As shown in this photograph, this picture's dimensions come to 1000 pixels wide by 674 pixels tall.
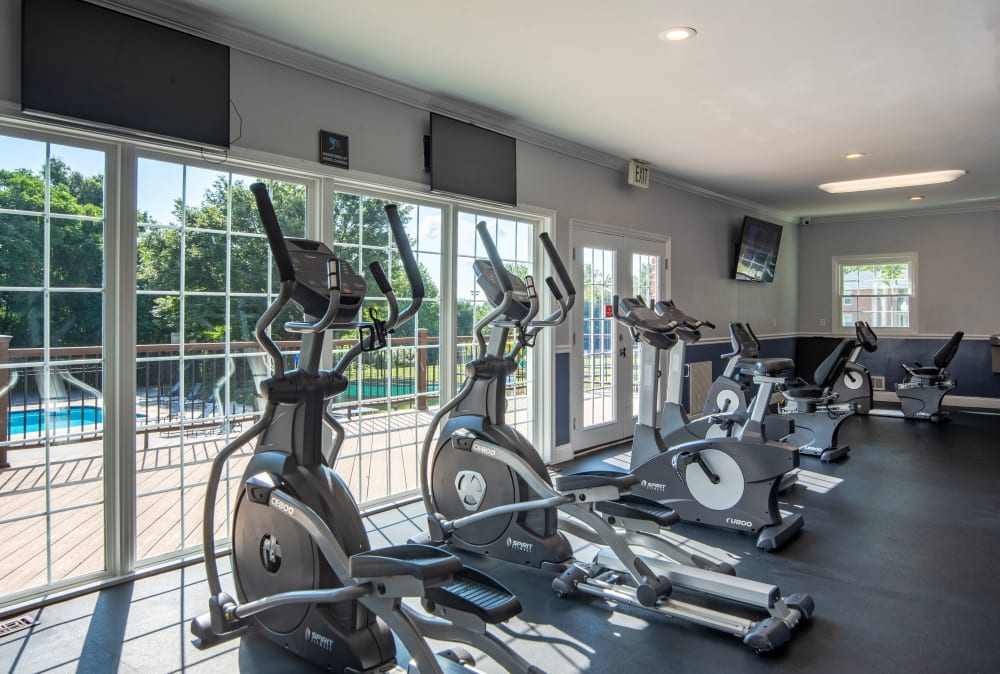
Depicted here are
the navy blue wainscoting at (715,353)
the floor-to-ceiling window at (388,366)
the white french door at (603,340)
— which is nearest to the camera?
the floor-to-ceiling window at (388,366)

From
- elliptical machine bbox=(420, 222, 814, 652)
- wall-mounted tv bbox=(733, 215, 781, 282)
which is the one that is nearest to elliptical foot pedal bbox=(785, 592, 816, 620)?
Result: elliptical machine bbox=(420, 222, 814, 652)

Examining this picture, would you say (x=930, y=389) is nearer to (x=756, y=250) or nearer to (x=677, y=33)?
(x=756, y=250)

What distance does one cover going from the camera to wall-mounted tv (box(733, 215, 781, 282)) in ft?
26.7

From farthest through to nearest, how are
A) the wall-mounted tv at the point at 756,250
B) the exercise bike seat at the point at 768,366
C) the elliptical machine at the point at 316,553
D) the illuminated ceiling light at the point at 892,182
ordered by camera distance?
the wall-mounted tv at the point at 756,250 → the illuminated ceiling light at the point at 892,182 → the exercise bike seat at the point at 768,366 → the elliptical machine at the point at 316,553

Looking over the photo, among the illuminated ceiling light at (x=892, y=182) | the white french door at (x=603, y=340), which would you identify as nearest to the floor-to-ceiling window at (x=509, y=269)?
the white french door at (x=603, y=340)

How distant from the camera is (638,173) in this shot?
A: 6.23m

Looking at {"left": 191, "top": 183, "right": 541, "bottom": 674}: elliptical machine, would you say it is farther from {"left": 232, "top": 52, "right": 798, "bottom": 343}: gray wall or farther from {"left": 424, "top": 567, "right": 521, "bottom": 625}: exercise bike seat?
{"left": 232, "top": 52, "right": 798, "bottom": 343}: gray wall

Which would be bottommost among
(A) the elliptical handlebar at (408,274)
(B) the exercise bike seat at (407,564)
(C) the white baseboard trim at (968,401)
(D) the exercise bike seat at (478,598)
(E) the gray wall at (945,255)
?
(C) the white baseboard trim at (968,401)

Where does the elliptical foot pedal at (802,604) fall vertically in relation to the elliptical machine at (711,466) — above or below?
below

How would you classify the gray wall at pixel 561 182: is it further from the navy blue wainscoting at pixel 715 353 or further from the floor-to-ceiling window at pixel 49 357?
the floor-to-ceiling window at pixel 49 357

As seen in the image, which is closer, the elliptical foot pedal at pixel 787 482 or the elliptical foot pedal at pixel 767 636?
the elliptical foot pedal at pixel 767 636

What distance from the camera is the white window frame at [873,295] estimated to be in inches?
360

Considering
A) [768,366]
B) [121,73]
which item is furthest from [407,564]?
[768,366]

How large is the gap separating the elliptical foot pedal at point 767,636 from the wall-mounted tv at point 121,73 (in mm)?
3303
